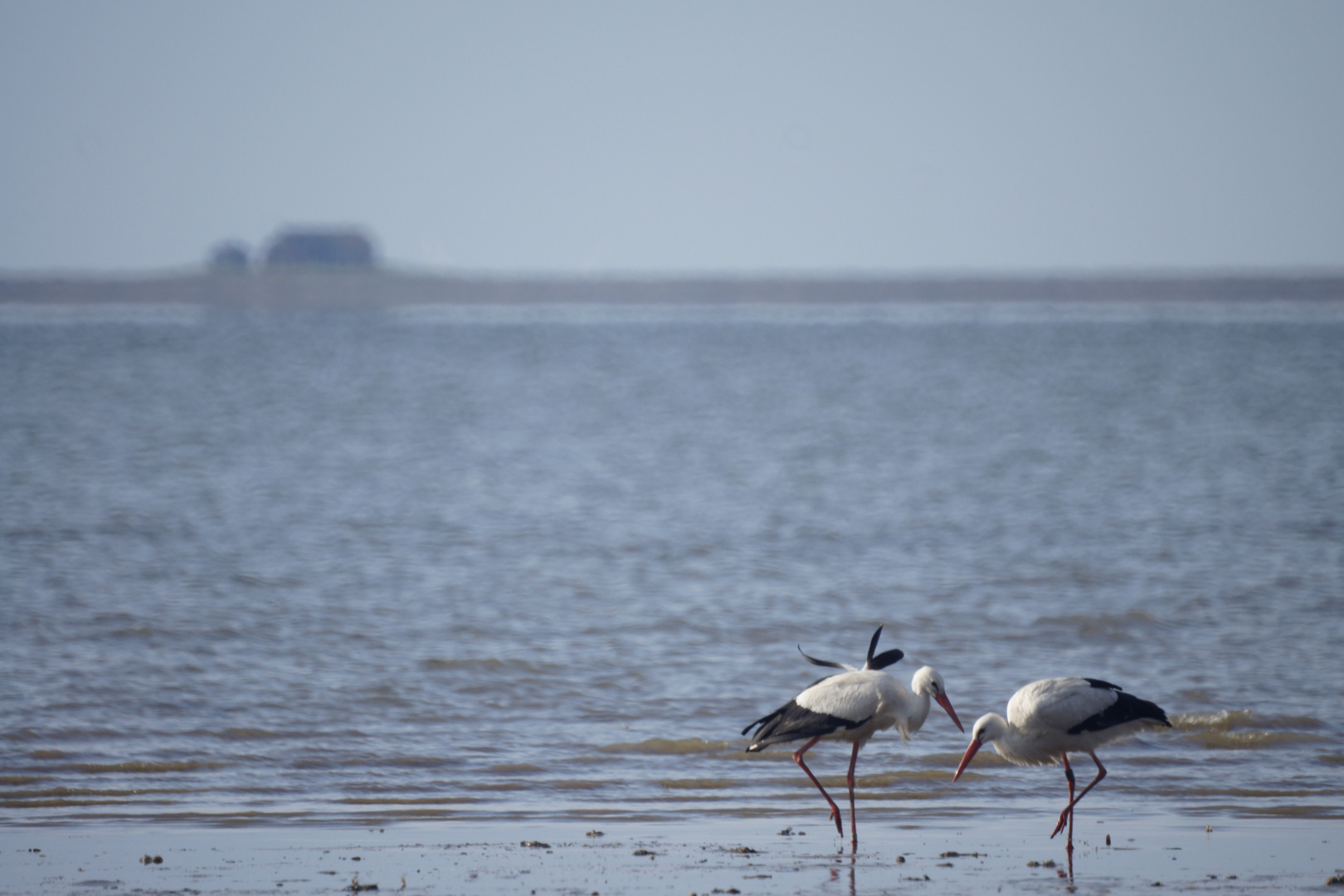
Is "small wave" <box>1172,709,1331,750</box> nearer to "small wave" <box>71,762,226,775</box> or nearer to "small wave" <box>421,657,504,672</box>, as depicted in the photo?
"small wave" <box>421,657,504,672</box>

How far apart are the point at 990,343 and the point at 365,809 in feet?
284

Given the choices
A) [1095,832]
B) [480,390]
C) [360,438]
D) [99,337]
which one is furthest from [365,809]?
[99,337]

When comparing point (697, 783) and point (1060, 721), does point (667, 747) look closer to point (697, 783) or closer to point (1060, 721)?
point (697, 783)

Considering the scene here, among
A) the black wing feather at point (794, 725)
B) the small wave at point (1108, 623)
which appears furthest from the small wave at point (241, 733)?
the small wave at point (1108, 623)

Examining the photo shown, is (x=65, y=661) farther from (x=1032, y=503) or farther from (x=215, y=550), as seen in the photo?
(x=1032, y=503)

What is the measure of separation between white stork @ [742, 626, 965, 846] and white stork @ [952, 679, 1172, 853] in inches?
9.2

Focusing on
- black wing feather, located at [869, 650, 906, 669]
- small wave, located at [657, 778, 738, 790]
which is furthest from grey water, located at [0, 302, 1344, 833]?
black wing feather, located at [869, 650, 906, 669]

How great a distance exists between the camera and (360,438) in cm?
3522

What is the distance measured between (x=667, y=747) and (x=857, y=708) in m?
2.22

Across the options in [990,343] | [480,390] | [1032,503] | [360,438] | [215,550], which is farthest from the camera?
[990,343]

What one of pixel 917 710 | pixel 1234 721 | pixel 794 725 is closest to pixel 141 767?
pixel 794 725

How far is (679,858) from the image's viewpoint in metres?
6.59

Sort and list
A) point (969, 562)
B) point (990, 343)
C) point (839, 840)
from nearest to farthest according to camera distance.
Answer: point (839, 840)
point (969, 562)
point (990, 343)

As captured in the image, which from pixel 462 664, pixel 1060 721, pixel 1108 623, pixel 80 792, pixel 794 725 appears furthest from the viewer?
pixel 1108 623
